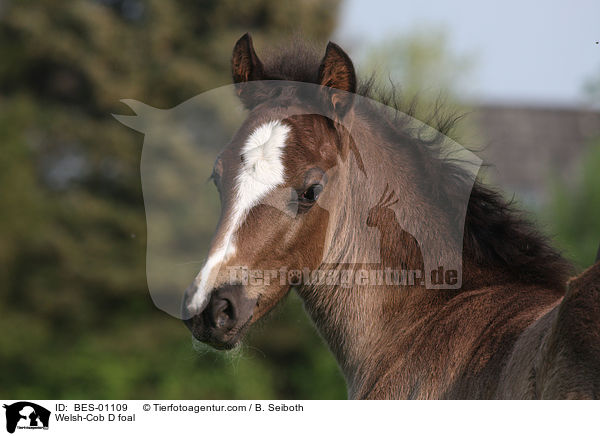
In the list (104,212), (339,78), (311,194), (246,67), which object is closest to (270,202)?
(311,194)

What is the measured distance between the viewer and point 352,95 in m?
3.34

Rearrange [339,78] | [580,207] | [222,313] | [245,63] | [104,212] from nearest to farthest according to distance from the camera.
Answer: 1. [222,313]
2. [339,78]
3. [245,63]
4. [580,207]
5. [104,212]

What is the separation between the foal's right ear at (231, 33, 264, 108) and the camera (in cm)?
358

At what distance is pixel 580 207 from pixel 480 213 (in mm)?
9994

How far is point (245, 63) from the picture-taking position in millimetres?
3645

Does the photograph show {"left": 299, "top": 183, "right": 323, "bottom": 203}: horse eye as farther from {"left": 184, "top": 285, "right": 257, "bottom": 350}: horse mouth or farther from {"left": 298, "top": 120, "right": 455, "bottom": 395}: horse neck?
{"left": 184, "top": 285, "right": 257, "bottom": 350}: horse mouth

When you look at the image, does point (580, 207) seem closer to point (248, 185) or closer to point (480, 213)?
point (480, 213)

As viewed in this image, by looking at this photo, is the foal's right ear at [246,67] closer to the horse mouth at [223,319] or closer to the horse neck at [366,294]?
the horse neck at [366,294]

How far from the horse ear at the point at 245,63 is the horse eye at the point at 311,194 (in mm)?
840

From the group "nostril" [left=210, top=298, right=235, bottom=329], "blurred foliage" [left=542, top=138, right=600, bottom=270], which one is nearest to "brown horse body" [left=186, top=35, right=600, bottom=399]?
"nostril" [left=210, top=298, right=235, bottom=329]

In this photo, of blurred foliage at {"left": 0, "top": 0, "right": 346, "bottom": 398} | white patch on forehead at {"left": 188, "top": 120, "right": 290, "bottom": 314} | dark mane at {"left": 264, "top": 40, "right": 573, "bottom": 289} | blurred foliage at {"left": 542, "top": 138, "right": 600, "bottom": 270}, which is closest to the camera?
white patch on forehead at {"left": 188, "top": 120, "right": 290, "bottom": 314}

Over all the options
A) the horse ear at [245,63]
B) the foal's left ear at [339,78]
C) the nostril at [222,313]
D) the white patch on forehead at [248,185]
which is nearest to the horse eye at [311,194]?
the white patch on forehead at [248,185]

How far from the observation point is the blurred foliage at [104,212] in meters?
12.5

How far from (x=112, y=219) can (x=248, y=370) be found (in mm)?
4166
